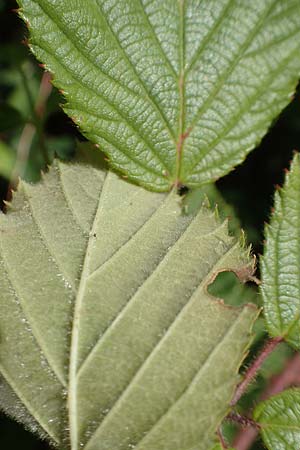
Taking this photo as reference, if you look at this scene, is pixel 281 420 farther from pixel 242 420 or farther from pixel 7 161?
pixel 7 161

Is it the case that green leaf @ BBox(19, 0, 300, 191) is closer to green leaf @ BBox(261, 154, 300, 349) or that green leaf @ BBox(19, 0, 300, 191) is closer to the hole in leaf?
green leaf @ BBox(261, 154, 300, 349)

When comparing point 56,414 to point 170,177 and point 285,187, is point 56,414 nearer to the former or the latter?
point 170,177

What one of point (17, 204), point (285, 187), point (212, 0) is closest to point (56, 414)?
point (17, 204)

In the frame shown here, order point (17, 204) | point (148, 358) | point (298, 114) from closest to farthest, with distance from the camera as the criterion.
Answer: point (148, 358) < point (17, 204) < point (298, 114)

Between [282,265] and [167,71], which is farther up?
[167,71]

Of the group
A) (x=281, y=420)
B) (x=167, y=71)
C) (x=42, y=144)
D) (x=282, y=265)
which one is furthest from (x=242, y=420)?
(x=42, y=144)

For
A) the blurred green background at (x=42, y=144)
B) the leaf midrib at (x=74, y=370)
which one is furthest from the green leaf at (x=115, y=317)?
the blurred green background at (x=42, y=144)
